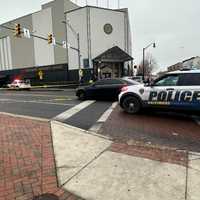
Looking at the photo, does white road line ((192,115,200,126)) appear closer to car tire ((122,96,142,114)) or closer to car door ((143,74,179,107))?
car door ((143,74,179,107))

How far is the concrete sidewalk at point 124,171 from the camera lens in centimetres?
317

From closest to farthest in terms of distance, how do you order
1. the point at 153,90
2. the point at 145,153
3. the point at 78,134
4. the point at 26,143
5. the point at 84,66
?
1. the point at 145,153
2. the point at 26,143
3. the point at 78,134
4. the point at 153,90
5. the point at 84,66

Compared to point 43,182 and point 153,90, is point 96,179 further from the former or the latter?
point 153,90

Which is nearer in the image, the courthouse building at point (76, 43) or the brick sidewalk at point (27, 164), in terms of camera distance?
the brick sidewalk at point (27, 164)

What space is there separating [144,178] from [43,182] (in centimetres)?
159

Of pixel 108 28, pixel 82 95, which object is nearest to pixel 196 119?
pixel 82 95

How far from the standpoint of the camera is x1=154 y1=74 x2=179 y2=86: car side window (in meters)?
8.03

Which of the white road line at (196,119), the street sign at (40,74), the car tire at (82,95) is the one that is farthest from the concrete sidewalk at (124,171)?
the street sign at (40,74)

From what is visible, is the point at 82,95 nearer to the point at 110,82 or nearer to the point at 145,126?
the point at 110,82

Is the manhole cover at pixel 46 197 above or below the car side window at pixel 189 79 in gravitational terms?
below

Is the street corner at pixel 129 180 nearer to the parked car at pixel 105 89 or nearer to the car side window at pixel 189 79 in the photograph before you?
the car side window at pixel 189 79

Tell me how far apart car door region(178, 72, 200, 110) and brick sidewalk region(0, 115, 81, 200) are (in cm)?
480

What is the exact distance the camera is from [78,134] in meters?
5.98

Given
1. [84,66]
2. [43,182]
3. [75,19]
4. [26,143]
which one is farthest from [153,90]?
[75,19]
